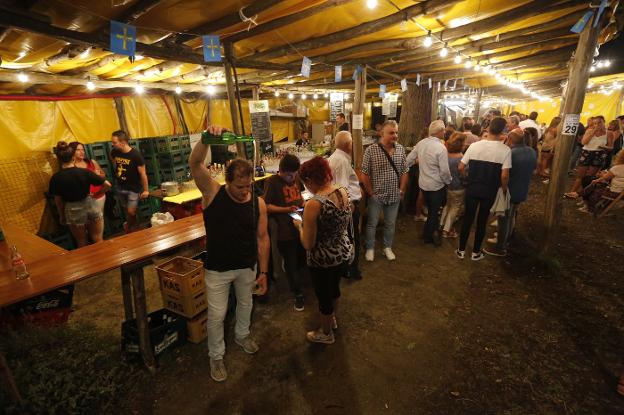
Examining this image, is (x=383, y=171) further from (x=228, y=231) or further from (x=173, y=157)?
(x=173, y=157)

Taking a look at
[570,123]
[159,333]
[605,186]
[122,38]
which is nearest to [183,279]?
[159,333]

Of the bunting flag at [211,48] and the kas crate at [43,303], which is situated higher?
the bunting flag at [211,48]

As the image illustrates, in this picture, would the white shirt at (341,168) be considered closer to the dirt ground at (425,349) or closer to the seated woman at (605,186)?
the dirt ground at (425,349)

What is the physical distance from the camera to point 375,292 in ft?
13.9

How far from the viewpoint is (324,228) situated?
106 inches

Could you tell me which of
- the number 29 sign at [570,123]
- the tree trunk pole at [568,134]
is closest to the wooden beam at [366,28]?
the tree trunk pole at [568,134]

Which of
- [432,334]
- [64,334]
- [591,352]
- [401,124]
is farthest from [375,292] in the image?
[401,124]

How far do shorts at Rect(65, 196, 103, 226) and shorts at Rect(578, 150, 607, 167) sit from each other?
1168 centimetres

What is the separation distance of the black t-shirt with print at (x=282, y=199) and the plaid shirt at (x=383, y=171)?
1.50m

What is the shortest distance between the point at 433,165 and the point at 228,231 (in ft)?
12.8

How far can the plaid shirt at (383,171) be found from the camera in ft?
14.9

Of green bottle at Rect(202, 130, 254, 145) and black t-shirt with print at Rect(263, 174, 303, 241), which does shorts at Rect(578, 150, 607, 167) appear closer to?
black t-shirt with print at Rect(263, 174, 303, 241)

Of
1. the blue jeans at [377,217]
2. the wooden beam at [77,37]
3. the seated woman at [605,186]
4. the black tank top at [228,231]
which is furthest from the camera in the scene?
the seated woman at [605,186]

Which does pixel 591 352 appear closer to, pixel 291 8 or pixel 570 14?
pixel 570 14
